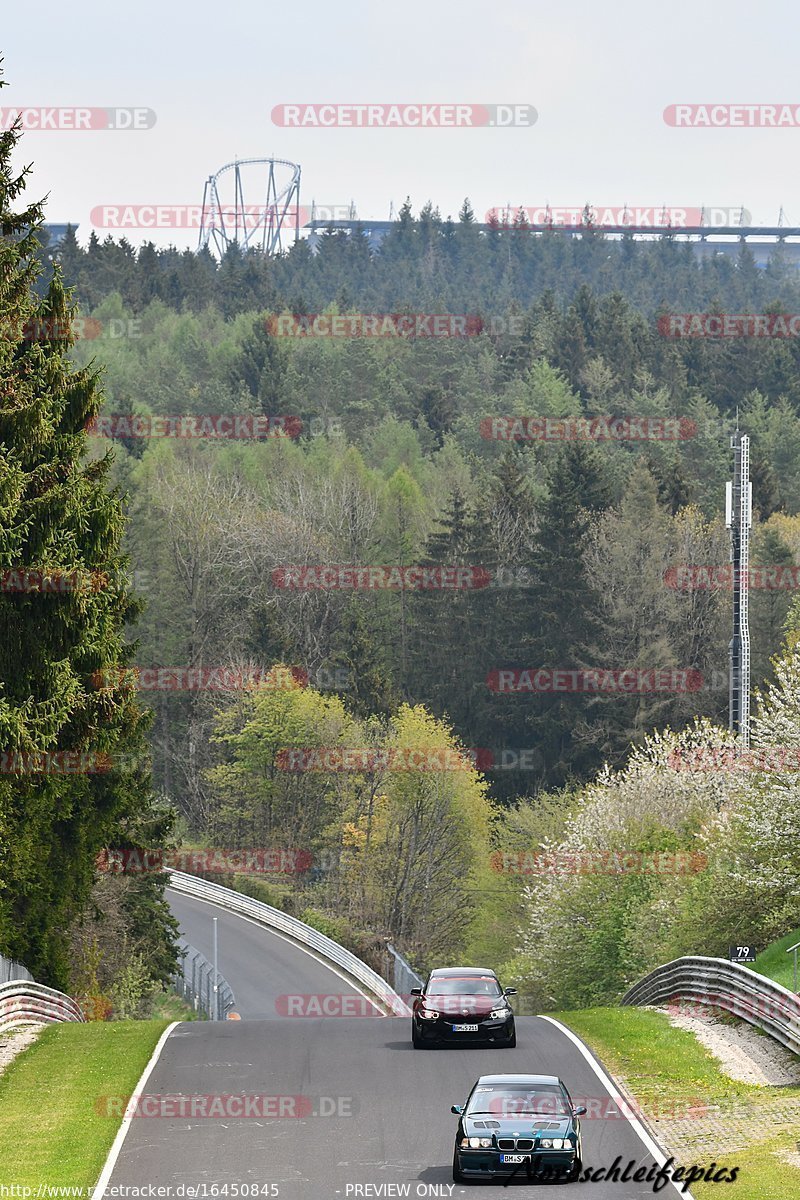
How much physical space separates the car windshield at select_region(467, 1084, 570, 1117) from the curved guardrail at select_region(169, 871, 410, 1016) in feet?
118

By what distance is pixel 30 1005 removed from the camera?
3219 cm

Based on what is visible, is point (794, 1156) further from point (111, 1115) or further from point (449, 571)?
point (449, 571)

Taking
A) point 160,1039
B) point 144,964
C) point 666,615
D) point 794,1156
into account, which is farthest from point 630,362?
point 794,1156

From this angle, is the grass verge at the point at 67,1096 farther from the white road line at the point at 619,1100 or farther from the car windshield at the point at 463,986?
the white road line at the point at 619,1100

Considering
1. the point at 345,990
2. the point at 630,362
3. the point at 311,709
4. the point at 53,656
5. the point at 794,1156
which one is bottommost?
the point at 345,990

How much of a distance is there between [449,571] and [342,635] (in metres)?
7.10

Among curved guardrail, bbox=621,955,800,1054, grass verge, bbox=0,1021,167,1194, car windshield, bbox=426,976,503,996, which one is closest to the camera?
grass verge, bbox=0,1021,167,1194

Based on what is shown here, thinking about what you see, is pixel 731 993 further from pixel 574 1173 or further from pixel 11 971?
pixel 11 971

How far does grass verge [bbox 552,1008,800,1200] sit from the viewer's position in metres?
18.4

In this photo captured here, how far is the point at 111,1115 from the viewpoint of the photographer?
72.4 ft

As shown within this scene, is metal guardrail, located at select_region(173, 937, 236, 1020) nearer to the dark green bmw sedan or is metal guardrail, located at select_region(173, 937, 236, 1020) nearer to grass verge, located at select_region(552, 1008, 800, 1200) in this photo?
grass verge, located at select_region(552, 1008, 800, 1200)

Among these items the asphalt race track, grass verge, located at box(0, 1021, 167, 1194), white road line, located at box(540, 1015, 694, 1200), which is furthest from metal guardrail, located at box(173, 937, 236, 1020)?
white road line, located at box(540, 1015, 694, 1200)

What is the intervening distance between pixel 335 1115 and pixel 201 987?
3844cm

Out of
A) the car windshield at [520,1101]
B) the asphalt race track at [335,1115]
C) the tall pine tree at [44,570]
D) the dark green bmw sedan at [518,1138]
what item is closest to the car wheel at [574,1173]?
the dark green bmw sedan at [518,1138]
